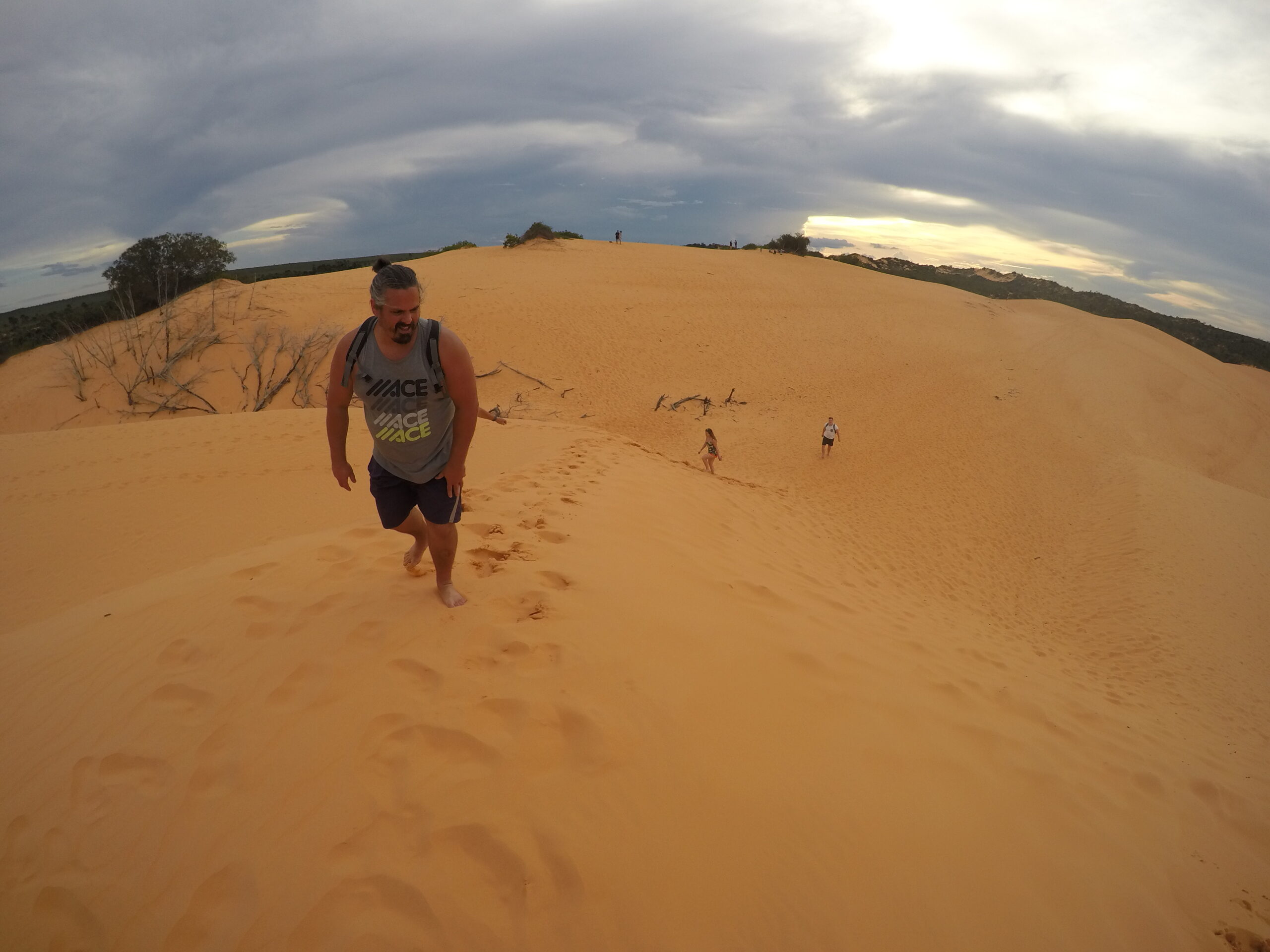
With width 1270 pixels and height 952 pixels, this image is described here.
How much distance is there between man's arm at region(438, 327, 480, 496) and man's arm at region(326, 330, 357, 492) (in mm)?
402

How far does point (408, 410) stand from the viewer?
2713 millimetres

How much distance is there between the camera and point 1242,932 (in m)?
2.15

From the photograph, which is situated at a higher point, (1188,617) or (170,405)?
(170,405)

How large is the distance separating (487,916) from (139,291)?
31.2 meters

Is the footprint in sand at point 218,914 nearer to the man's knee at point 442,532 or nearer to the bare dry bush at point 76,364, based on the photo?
the man's knee at point 442,532

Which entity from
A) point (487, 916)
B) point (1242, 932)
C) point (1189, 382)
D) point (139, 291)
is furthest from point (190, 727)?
point (139, 291)

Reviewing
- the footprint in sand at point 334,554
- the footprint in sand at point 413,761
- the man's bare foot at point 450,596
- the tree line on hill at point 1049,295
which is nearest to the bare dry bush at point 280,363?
the footprint in sand at point 334,554

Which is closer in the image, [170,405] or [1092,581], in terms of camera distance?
[1092,581]

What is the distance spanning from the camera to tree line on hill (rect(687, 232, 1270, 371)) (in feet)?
125

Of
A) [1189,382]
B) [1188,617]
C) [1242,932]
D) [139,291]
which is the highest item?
[139,291]

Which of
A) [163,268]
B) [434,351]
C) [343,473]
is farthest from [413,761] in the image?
[163,268]

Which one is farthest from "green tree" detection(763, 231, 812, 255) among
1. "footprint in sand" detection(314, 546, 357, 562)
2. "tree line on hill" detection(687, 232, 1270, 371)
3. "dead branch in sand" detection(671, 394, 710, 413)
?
"footprint in sand" detection(314, 546, 357, 562)

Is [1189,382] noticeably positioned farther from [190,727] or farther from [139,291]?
[139,291]

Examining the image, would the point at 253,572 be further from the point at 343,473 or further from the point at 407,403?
the point at 407,403
